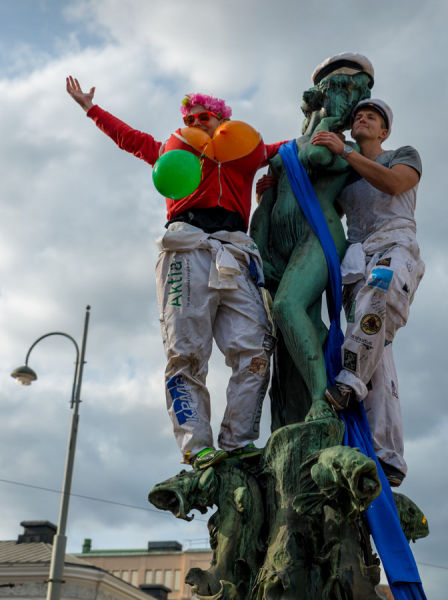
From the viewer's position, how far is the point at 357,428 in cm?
506

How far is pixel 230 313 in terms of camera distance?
5434mm

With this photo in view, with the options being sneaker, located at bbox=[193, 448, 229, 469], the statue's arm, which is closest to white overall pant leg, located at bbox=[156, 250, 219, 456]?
sneaker, located at bbox=[193, 448, 229, 469]

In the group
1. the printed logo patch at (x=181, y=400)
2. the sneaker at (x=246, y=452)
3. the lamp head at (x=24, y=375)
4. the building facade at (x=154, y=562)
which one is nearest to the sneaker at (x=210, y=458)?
the sneaker at (x=246, y=452)

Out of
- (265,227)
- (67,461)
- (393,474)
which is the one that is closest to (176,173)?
(265,227)

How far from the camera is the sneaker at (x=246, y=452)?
16.6ft

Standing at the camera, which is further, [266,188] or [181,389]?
[266,188]

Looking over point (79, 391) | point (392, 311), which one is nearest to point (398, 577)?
point (392, 311)

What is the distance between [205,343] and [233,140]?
1365 mm

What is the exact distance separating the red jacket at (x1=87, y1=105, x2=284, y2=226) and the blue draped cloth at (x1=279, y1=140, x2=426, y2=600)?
319 millimetres

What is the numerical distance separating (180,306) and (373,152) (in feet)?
5.67

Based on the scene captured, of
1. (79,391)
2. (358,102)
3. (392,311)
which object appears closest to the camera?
(392,311)

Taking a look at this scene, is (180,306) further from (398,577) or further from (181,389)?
(398,577)

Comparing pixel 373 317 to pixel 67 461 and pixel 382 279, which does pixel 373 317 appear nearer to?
pixel 382 279

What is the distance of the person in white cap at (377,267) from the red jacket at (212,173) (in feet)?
1.69
